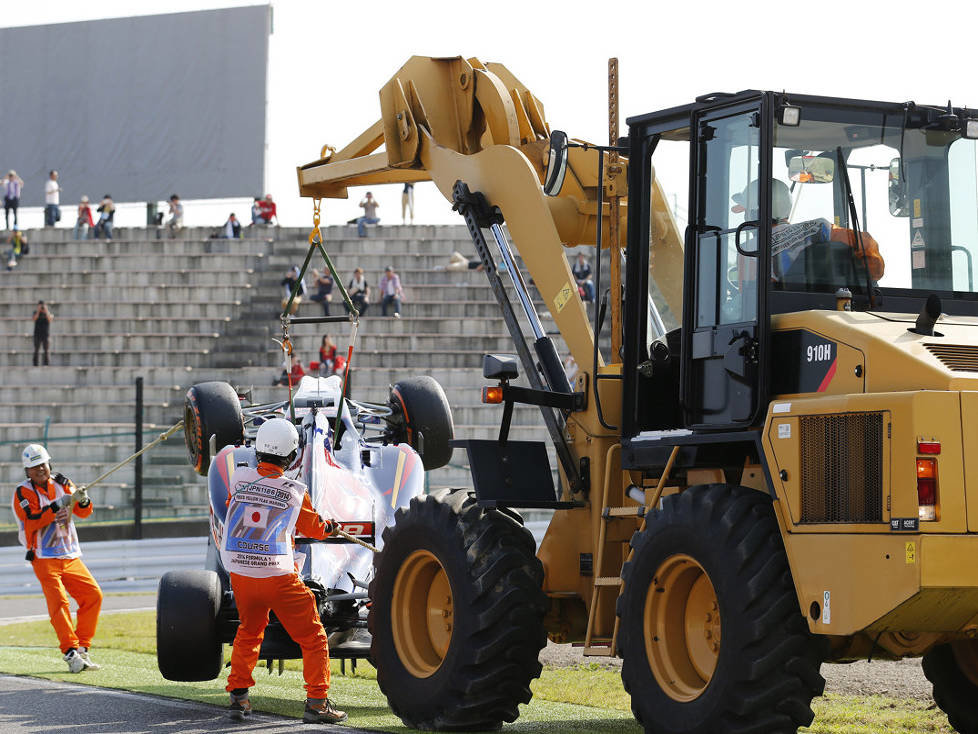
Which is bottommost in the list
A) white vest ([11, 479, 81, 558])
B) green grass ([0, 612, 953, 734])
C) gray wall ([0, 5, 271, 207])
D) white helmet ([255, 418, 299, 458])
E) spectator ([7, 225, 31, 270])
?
green grass ([0, 612, 953, 734])

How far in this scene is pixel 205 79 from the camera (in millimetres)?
51031

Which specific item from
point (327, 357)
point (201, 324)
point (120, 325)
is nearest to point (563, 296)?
point (327, 357)

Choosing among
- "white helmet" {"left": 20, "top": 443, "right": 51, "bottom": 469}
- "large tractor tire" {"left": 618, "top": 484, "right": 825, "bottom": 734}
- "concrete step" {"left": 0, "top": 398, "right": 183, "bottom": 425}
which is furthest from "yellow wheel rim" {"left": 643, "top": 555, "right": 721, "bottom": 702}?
"concrete step" {"left": 0, "top": 398, "right": 183, "bottom": 425}

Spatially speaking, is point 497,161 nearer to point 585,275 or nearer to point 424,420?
point 424,420

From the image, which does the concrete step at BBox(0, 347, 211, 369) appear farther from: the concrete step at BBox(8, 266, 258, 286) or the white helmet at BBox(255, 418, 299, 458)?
the white helmet at BBox(255, 418, 299, 458)

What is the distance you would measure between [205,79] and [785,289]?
147 ft

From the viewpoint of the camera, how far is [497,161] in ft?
36.2

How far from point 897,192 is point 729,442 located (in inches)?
59.6

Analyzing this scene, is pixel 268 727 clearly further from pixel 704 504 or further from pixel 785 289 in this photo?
pixel 785 289

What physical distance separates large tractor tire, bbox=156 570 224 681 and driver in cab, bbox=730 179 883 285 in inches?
180

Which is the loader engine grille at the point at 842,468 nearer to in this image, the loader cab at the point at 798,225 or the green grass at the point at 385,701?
the loader cab at the point at 798,225

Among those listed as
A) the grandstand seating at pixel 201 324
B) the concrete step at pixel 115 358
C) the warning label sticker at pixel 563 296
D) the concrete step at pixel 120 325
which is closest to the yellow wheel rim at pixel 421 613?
the warning label sticker at pixel 563 296

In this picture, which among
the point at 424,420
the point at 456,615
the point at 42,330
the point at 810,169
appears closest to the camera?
the point at 810,169

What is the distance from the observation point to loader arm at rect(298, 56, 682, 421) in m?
10.4
